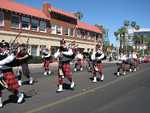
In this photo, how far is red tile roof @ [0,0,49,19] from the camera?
39.2 m

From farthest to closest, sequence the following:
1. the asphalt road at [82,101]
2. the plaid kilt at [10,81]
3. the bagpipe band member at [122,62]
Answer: the bagpipe band member at [122,62], the plaid kilt at [10,81], the asphalt road at [82,101]

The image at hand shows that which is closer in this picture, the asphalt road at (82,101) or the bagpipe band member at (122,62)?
the asphalt road at (82,101)

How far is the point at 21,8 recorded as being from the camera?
42.3 metres

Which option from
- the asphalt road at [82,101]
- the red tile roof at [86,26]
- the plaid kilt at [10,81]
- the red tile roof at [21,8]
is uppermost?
the red tile roof at [21,8]

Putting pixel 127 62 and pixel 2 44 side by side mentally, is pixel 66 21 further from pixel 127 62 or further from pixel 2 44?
pixel 2 44

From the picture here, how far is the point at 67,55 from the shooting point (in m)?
13.5

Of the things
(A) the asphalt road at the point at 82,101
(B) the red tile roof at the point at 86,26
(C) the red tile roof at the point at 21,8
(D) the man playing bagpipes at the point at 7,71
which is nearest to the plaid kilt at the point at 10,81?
(D) the man playing bagpipes at the point at 7,71

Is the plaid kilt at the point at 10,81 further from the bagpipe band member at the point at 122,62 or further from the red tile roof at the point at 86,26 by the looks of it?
the red tile roof at the point at 86,26

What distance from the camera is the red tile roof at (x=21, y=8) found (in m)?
39.2

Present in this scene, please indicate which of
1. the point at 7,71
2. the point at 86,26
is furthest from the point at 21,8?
the point at 7,71

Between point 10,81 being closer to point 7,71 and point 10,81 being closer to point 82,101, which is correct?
point 7,71

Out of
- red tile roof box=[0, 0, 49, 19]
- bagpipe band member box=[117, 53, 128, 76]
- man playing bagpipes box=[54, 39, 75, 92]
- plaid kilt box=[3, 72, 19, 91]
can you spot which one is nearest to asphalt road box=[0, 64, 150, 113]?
plaid kilt box=[3, 72, 19, 91]

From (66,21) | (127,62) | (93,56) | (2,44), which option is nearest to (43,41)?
(66,21)

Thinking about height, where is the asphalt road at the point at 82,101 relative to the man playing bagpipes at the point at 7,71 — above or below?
below
